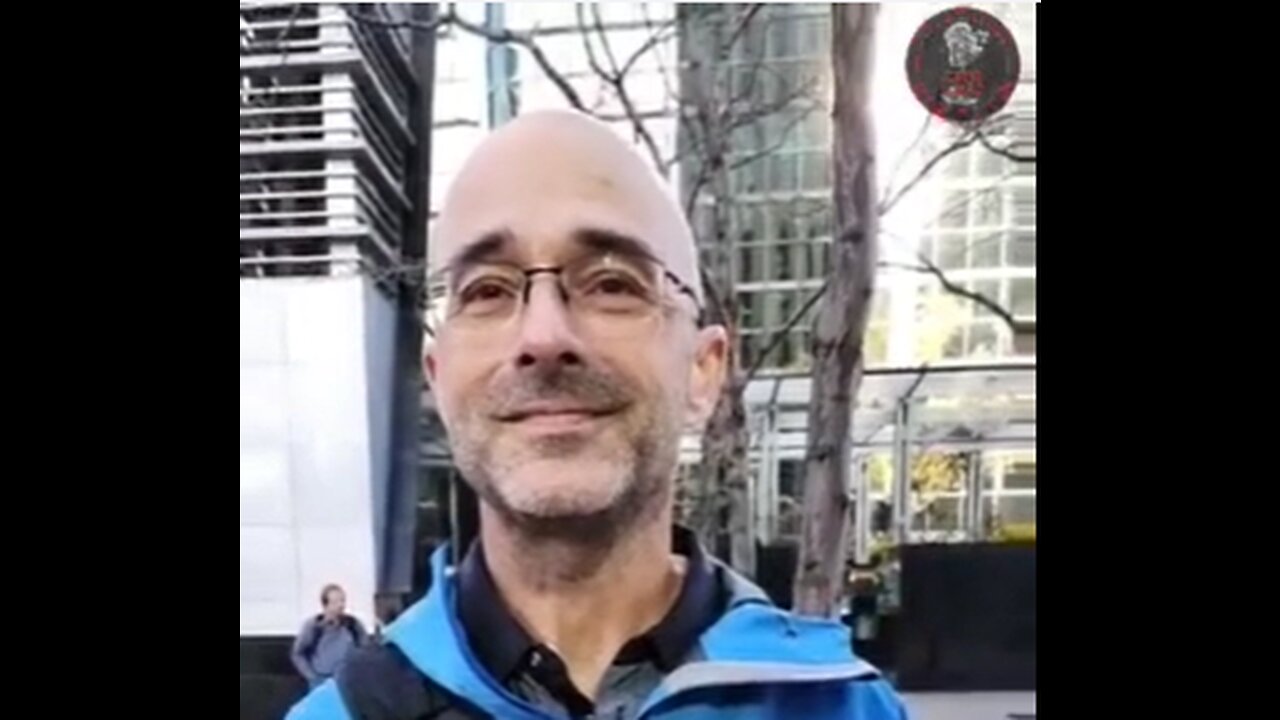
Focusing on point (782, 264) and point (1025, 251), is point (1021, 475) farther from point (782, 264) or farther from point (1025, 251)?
point (782, 264)

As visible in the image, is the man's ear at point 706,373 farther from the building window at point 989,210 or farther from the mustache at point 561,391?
the building window at point 989,210

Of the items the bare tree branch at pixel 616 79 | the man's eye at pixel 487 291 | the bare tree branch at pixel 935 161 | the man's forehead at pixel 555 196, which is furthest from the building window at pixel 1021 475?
the man's eye at pixel 487 291

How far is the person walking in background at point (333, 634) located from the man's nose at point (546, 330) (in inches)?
17.6

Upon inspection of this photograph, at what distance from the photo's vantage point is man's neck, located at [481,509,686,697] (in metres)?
1.81

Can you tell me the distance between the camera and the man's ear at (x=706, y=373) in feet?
5.85

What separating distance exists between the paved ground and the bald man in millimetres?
33

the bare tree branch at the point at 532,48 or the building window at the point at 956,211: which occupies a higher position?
the bare tree branch at the point at 532,48

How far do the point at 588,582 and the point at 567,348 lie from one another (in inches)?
13.8

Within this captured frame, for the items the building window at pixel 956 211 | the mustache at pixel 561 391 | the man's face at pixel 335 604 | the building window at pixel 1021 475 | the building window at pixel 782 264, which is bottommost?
the man's face at pixel 335 604

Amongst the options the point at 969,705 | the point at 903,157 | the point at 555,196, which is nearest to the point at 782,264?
the point at 903,157

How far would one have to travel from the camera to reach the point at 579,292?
1.76 metres
